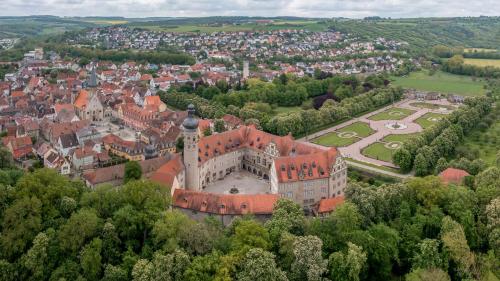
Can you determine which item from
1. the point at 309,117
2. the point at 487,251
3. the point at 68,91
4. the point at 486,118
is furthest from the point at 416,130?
the point at 68,91

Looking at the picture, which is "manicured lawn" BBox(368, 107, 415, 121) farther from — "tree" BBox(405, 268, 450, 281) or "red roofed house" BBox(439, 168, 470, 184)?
"tree" BBox(405, 268, 450, 281)

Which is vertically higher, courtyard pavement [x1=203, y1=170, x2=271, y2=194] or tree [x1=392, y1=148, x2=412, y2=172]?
tree [x1=392, y1=148, x2=412, y2=172]

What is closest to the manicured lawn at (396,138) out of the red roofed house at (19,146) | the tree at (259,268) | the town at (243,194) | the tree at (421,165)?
the town at (243,194)

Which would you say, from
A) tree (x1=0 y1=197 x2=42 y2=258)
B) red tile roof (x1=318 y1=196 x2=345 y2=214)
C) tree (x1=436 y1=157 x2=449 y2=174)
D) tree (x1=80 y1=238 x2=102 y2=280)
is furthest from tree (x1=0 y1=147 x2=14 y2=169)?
tree (x1=436 y1=157 x2=449 y2=174)

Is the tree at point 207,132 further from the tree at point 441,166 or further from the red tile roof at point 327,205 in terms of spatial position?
the tree at point 441,166

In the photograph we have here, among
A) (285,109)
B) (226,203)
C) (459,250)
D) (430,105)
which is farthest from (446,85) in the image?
(226,203)

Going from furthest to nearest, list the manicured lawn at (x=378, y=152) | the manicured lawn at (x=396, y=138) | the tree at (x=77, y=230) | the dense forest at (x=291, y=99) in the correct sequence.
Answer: the dense forest at (x=291, y=99) → the manicured lawn at (x=396, y=138) → the manicured lawn at (x=378, y=152) → the tree at (x=77, y=230)

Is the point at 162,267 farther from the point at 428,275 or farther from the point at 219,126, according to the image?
the point at 219,126
